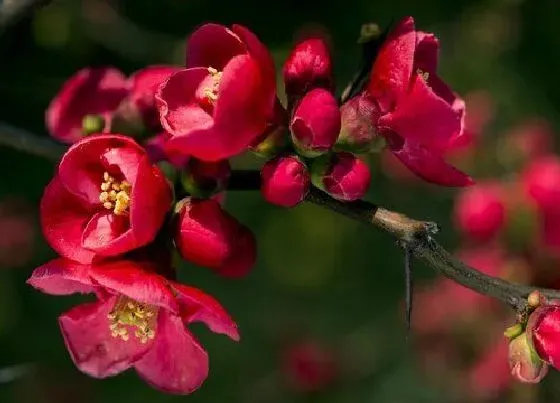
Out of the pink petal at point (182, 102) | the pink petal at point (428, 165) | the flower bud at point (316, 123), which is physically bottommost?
the pink petal at point (428, 165)

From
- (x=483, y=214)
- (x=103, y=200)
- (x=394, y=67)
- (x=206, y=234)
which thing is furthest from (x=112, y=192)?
(x=483, y=214)

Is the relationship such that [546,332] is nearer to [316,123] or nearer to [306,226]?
[316,123]

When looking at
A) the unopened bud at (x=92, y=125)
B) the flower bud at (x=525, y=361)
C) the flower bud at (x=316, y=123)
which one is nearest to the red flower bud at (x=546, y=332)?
the flower bud at (x=525, y=361)

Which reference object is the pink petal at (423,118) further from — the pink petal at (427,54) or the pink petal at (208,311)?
the pink petal at (208,311)

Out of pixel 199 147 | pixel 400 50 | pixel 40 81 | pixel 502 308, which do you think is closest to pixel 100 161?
pixel 199 147

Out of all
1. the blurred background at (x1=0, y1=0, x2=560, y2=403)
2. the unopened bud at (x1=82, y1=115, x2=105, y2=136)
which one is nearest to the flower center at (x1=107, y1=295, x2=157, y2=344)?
the unopened bud at (x1=82, y1=115, x2=105, y2=136)

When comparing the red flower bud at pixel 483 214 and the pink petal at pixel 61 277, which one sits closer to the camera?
the pink petal at pixel 61 277

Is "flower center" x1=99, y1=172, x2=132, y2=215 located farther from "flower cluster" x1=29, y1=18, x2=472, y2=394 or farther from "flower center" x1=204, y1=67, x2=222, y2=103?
"flower center" x1=204, y1=67, x2=222, y2=103
